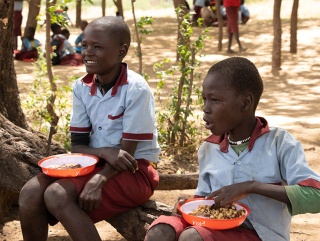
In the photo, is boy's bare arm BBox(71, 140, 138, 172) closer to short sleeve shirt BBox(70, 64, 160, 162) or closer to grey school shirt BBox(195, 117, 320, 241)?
short sleeve shirt BBox(70, 64, 160, 162)

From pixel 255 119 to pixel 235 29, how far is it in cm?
882

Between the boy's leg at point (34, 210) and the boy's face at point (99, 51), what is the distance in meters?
0.59

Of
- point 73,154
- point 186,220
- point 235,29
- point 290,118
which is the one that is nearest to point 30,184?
point 73,154

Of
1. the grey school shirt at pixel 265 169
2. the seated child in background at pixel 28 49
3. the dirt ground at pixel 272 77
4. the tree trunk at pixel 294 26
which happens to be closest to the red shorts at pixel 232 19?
the dirt ground at pixel 272 77

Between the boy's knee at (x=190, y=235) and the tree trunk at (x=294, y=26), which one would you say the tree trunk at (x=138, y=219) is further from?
the tree trunk at (x=294, y=26)

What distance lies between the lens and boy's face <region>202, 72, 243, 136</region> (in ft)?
8.00

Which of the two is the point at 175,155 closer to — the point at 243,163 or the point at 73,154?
the point at 73,154

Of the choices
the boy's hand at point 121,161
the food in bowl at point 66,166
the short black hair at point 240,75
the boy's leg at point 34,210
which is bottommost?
the boy's leg at point 34,210

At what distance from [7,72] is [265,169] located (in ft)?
6.81

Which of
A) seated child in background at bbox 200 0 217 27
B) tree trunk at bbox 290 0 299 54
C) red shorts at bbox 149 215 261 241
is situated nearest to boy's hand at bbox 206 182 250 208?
red shorts at bbox 149 215 261 241

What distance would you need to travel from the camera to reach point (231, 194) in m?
2.34

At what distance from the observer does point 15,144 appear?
10.9 ft

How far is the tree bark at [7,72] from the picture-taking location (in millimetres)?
3869

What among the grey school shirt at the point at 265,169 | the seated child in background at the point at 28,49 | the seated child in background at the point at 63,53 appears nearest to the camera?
the grey school shirt at the point at 265,169
